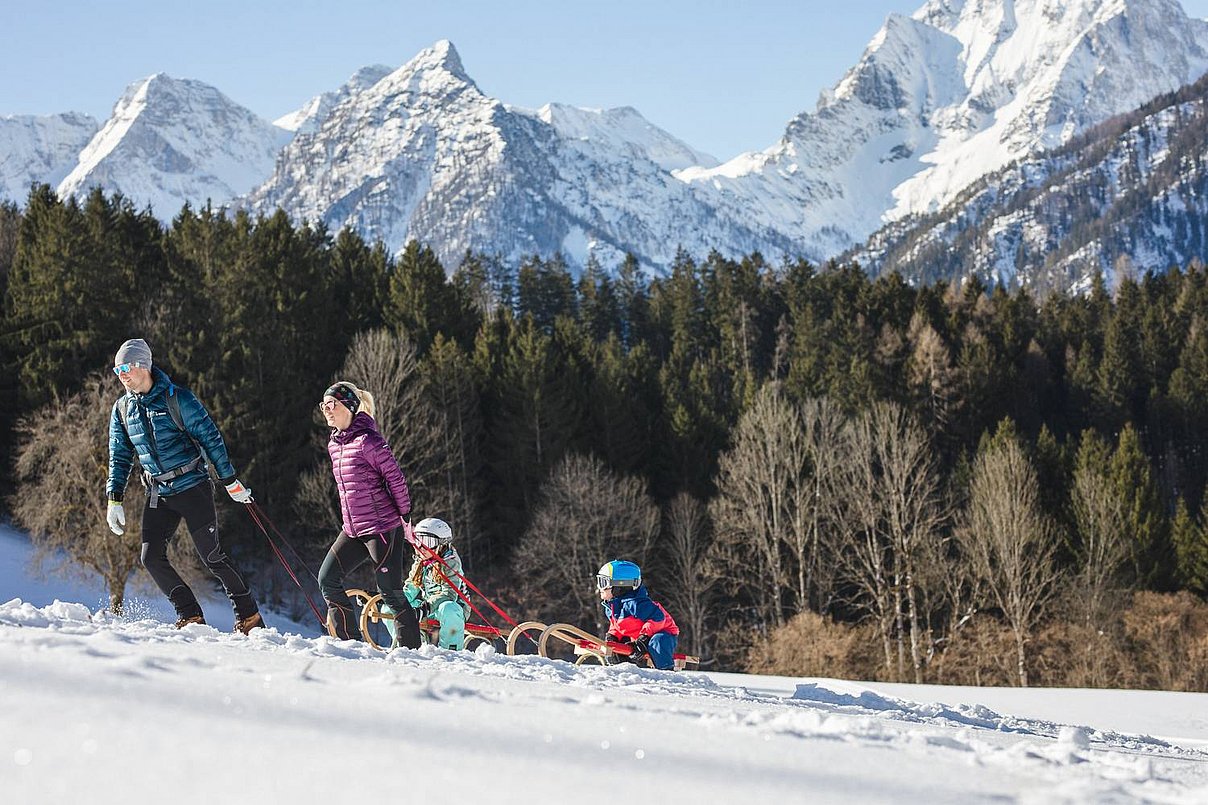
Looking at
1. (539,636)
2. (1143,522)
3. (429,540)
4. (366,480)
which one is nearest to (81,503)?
(429,540)

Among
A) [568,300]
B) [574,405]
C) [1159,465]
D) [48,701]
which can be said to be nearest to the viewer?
[48,701]

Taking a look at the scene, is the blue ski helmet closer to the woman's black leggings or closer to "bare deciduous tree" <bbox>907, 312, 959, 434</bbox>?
the woman's black leggings

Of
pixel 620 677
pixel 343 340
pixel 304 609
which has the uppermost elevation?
pixel 343 340

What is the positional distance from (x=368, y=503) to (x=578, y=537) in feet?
81.4

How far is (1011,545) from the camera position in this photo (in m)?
31.8

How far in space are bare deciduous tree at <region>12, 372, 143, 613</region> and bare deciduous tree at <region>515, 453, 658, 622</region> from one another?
1328 centimetres

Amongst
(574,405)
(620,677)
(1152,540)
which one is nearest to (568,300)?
(574,405)

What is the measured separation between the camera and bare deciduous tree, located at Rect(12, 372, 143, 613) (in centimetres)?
2080

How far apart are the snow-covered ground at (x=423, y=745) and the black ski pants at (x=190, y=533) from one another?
2428mm

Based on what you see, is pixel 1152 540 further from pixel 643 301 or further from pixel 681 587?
→ pixel 643 301

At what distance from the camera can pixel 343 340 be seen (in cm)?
3947

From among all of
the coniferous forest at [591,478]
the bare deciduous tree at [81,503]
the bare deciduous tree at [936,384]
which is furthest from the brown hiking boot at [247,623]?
the bare deciduous tree at [936,384]

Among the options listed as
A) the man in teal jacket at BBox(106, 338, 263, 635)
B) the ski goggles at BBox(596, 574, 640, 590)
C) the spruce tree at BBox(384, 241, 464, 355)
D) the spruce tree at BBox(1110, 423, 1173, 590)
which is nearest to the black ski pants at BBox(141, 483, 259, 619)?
the man in teal jacket at BBox(106, 338, 263, 635)

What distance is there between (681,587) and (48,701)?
106 ft
